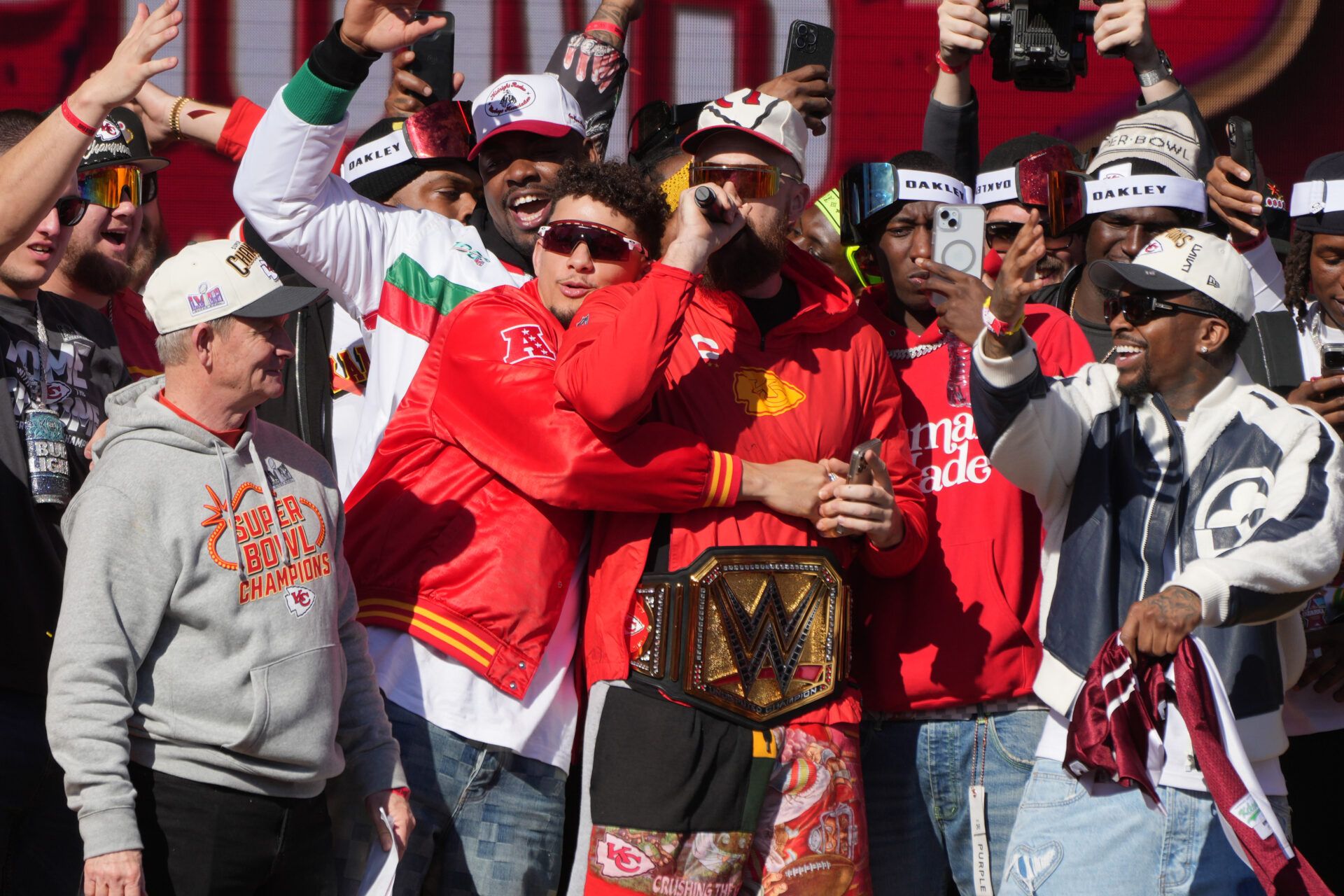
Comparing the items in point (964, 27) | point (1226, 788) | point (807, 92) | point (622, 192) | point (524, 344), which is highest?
point (964, 27)

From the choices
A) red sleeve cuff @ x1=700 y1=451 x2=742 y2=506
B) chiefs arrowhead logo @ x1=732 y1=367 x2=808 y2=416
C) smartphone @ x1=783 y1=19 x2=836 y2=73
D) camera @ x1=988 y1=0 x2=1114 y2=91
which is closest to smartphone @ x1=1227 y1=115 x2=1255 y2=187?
camera @ x1=988 y1=0 x2=1114 y2=91

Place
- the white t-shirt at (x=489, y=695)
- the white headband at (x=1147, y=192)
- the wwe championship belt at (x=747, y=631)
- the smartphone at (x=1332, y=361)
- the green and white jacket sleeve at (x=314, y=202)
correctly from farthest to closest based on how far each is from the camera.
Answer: the white headband at (x=1147, y=192)
the smartphone at (x=1332, y=361)
the green and white jacket sleeve at (x=314, y=202)
the white t-shirt at (x=489, y=695)
the wwe championship belt at (x=747, y=631)

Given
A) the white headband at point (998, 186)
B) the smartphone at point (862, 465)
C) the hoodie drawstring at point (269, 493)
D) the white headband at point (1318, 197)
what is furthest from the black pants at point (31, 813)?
the white headband at point (1318, 197)

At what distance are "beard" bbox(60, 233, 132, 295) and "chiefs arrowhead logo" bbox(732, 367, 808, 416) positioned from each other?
1933mm

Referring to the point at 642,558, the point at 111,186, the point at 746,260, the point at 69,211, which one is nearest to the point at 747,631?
the point at 642,558

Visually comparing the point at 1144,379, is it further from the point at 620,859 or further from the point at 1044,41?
the point at 1044,41

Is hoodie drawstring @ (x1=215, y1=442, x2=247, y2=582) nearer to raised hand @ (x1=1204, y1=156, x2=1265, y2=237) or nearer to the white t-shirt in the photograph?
the white t-shirt

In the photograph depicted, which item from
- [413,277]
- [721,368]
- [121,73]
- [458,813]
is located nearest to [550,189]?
[413,277]

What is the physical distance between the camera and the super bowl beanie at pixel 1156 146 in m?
4.39

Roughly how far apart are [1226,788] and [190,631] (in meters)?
1.95

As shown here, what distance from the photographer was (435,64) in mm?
5195

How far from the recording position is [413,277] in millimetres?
3818

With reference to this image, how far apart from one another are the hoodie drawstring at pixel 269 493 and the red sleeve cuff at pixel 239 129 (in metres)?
1.52

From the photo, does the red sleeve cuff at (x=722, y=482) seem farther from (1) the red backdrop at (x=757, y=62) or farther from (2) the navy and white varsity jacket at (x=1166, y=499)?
(1) the red backdrop at (x=757, y=62)
